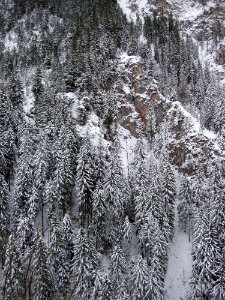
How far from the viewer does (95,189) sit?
4897 cm

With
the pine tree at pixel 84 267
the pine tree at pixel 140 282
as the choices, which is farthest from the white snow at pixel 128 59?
the pine tree at pixel 140 282

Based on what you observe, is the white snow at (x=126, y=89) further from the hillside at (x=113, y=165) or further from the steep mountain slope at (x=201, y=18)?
the steep mountain slope at (x=201, y=18)

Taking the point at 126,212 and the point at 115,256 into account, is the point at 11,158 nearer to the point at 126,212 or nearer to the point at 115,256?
the point at 126,212

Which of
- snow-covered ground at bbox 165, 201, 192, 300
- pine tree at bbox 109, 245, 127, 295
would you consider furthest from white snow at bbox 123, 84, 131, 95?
pine tree at bbox 109, 245, 127, 295

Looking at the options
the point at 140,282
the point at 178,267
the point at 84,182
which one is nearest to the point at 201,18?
the point at 84,182

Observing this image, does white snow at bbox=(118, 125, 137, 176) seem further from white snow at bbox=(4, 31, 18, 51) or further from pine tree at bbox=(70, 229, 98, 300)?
white snow at bbox=(4, 31, 18, 51)

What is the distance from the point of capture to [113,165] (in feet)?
164

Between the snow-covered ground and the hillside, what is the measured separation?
7.1 inches

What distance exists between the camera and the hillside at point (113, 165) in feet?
126

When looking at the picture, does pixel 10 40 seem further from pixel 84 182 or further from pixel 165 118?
pixel 84 182

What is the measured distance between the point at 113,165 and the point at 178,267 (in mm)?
21210

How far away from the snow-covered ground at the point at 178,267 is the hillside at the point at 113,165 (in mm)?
179

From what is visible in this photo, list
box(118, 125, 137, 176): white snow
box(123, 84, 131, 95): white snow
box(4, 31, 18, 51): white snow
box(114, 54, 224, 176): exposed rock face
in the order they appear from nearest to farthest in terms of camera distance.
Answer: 1. box(114, 54, 224, 176): exposed rock face
2. box(118, 125, 137, 176): white snow
3. box(123, 84, 131, 95): white snow
4. box(4, 31, 18, 51): white snow

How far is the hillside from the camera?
38344 millimetres
